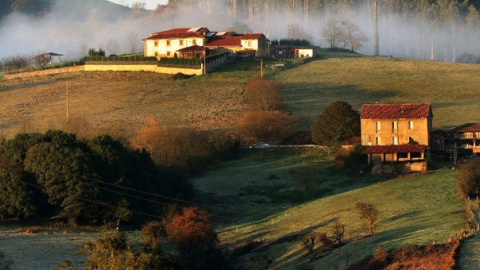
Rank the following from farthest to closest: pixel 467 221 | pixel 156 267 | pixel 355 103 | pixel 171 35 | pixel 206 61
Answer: pixel 171 35 < pixel 206 61 < pixel 355 103 < pixel 467 221 < pixel 156 267

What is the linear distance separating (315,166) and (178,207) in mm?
12877

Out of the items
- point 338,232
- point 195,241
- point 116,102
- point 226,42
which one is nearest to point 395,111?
point 338,232

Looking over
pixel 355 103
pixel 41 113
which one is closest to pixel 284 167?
pixel 355 103

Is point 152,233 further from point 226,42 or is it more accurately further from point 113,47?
point 113,47

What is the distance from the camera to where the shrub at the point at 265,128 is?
3169 inches

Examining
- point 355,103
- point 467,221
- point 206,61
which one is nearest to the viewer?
point 467,221

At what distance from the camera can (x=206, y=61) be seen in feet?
346

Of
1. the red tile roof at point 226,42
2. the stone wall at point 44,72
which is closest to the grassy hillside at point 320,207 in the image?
the red tile roof at point 226,42

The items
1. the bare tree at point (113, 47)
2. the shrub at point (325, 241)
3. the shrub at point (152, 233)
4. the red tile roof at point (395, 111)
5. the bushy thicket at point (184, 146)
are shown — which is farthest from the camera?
the bare tree at point (113, 47)

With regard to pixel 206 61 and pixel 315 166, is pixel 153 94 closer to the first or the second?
pixel 206 61

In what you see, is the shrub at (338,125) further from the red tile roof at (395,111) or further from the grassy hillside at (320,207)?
the grassy hillside at (320,207)

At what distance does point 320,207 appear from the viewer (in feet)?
198

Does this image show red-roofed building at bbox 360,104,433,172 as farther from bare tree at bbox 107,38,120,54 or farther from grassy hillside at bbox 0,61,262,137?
bare tree at bbox 107,38,120,54

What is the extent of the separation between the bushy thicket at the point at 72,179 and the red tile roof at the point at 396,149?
12117 mm
